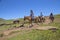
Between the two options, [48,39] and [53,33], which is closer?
[48,39]

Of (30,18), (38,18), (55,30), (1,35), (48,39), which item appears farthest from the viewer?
(38,18)

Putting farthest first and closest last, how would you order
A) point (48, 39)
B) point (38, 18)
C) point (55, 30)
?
point (38, 18), point (55, 30), point (48, 39)

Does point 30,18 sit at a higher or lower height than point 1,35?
higher

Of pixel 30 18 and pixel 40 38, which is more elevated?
pixel 30 18

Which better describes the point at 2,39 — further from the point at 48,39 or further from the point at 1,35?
the point at 48,39

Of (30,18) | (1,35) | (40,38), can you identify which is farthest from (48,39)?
(30,18)

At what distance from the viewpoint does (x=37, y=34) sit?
59.7 feet

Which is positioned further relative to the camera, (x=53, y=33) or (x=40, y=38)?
(x=53, y=33)

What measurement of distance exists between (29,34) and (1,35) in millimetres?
4632

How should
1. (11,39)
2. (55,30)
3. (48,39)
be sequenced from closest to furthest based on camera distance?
1. (48,39)
2. (11,39)
3. (55,30)

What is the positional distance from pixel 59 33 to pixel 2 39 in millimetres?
6933

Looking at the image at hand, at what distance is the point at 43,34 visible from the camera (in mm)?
18172

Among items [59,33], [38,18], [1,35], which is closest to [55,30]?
[59,33]

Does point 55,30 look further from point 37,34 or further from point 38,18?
point 38,18
